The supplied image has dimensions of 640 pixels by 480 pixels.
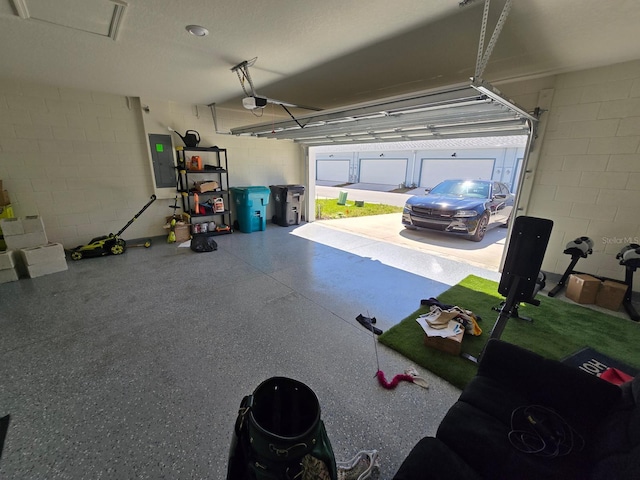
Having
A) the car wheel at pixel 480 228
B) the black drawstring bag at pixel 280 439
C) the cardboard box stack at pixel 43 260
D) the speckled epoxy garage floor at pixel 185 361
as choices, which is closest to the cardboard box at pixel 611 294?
the speckled epoxy garage floor at pixel 185 361

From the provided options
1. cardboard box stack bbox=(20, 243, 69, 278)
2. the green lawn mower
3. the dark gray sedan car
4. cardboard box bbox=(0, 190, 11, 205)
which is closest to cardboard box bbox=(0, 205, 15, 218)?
cardboard box bbox=(0, 190, 11, 205)

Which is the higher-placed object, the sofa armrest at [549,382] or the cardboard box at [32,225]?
the cardboard box at [32,225]

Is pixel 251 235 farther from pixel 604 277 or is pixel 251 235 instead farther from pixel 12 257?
pixel 604 277

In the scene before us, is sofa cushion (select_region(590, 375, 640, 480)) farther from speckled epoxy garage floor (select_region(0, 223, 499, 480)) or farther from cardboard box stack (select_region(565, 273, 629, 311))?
cardboard box stack (select_region(565, 273, 629, 311))

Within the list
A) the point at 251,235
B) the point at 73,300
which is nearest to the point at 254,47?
the point at 73,300

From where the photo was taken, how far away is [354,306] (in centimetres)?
290

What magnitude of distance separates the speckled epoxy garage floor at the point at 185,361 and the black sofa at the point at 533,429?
461 mm

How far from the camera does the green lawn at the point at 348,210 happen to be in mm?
8022

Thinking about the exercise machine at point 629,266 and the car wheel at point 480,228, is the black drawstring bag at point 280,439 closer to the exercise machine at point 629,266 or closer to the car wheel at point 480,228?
the exercise machine at point 629,266

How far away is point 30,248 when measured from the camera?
3.55 meters

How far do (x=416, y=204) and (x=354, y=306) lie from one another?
3661 mm

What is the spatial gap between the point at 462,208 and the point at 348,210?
407 centimetres

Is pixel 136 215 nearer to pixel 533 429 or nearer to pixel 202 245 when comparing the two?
pixel 202 245

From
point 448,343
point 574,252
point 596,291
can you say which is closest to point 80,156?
point 448,343
